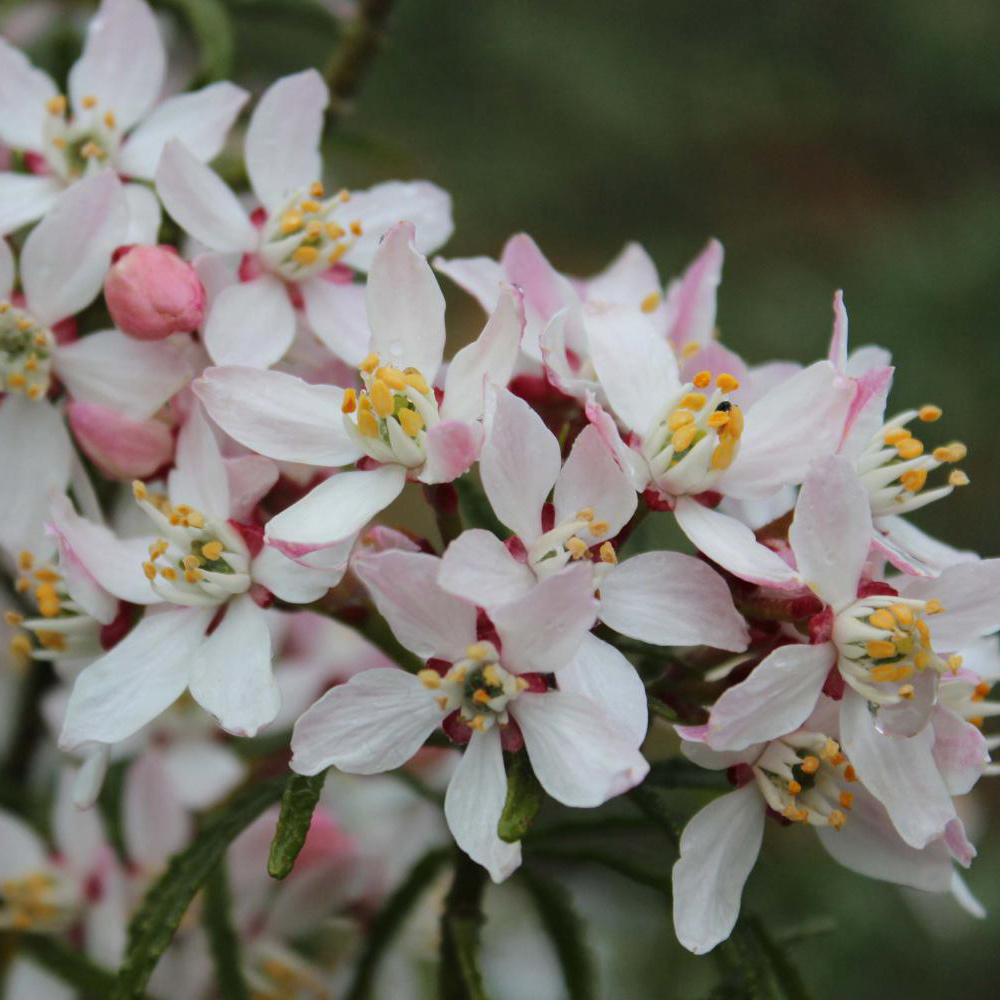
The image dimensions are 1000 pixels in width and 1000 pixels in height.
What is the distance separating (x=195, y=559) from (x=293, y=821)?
20cm

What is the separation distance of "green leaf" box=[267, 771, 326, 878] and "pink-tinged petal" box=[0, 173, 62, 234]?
19.5 inches

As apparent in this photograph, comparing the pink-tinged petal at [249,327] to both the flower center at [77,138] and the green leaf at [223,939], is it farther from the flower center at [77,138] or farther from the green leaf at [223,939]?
the green leaf at [223,939]

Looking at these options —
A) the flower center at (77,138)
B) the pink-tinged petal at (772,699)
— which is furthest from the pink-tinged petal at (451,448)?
the flower center at (77,138)

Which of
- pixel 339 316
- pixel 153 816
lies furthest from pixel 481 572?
pixel 153 816

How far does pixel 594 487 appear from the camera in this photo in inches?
35.3

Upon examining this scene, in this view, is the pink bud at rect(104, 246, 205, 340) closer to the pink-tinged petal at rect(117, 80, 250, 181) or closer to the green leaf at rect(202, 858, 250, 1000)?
the pink-tinged petal at rect(117, 80, 250, 181)

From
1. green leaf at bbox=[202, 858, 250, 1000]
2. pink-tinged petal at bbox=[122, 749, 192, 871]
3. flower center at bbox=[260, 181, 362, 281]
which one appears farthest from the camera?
pink-tinged petal at bbox=[122, 749, 192, 871]

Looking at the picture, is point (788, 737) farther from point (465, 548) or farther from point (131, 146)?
point (131, 146)

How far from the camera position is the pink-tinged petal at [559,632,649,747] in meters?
0.85

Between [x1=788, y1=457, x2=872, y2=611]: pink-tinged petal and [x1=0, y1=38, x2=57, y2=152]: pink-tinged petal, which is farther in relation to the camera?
[x1=0, y1=38, x2=57, y2=152]: pink-tinged petal

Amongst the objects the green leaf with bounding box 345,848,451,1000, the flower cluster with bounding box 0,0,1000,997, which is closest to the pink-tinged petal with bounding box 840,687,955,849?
the flower cluster with bounding box 0,0,1000,997

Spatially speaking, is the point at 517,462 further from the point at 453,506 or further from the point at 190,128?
the point at 190,128

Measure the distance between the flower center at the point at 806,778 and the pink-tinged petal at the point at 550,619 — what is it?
0.18 m

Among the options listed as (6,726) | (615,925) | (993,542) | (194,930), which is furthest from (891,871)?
(993,542)
